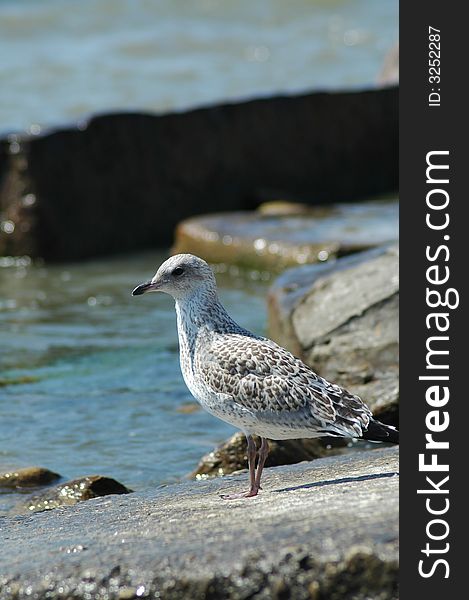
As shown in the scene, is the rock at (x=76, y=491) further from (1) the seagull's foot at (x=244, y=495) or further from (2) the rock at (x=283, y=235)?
(2) the rock at (x=283, y=235)

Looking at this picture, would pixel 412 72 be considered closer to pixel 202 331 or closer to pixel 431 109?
pixel 431 109

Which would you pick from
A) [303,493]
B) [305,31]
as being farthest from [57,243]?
[305,31]

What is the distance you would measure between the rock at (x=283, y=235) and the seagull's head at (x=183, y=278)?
5.17 m

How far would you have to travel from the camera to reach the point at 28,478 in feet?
24.8

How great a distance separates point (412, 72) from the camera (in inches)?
235

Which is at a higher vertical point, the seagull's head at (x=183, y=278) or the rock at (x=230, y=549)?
the seagull's head at (x=183, y=278)

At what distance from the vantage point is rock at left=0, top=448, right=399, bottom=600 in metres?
4.78

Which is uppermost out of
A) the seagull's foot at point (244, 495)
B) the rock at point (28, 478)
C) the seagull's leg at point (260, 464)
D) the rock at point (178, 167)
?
the rock at point (178, 167)

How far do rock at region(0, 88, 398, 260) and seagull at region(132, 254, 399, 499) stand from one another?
24.0ft

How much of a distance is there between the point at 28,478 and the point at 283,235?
5457 mm

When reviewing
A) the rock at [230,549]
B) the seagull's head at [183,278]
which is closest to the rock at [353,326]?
the seagull's head at [183,278]

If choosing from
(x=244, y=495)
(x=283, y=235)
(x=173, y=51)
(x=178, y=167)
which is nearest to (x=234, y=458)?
(x=244, y=495)

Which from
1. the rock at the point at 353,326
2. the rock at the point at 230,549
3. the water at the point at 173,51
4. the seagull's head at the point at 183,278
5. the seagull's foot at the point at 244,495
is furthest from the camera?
the water at the point at 173,51

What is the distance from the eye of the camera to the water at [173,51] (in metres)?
19.8
